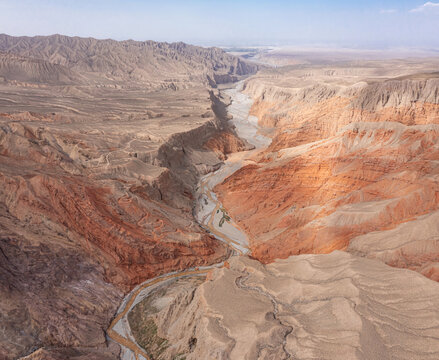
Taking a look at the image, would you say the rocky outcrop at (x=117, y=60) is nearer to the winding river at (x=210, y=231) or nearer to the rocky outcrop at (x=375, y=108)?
the rocky outcrop at (x=375, y=108)

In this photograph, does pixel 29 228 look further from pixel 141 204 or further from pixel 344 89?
pixel 344 89

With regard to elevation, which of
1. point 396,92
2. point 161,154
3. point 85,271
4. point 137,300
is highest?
point 396,92

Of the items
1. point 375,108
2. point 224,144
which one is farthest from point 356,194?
point 224,144

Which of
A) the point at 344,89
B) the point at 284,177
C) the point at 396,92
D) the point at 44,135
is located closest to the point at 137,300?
the point at 284,177

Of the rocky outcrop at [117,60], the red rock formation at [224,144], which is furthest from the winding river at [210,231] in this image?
the rocky outcrop at [117,60]

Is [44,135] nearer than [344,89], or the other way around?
[44,135]

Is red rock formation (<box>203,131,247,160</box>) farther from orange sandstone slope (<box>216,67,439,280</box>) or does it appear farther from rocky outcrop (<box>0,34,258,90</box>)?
rocky outcrop (<box>0,34,258,90</box>)

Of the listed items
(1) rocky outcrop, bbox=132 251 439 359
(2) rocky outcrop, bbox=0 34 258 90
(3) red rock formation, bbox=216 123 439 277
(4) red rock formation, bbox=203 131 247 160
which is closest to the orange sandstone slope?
(3) red rock formation, bbox=216 123 439 277
